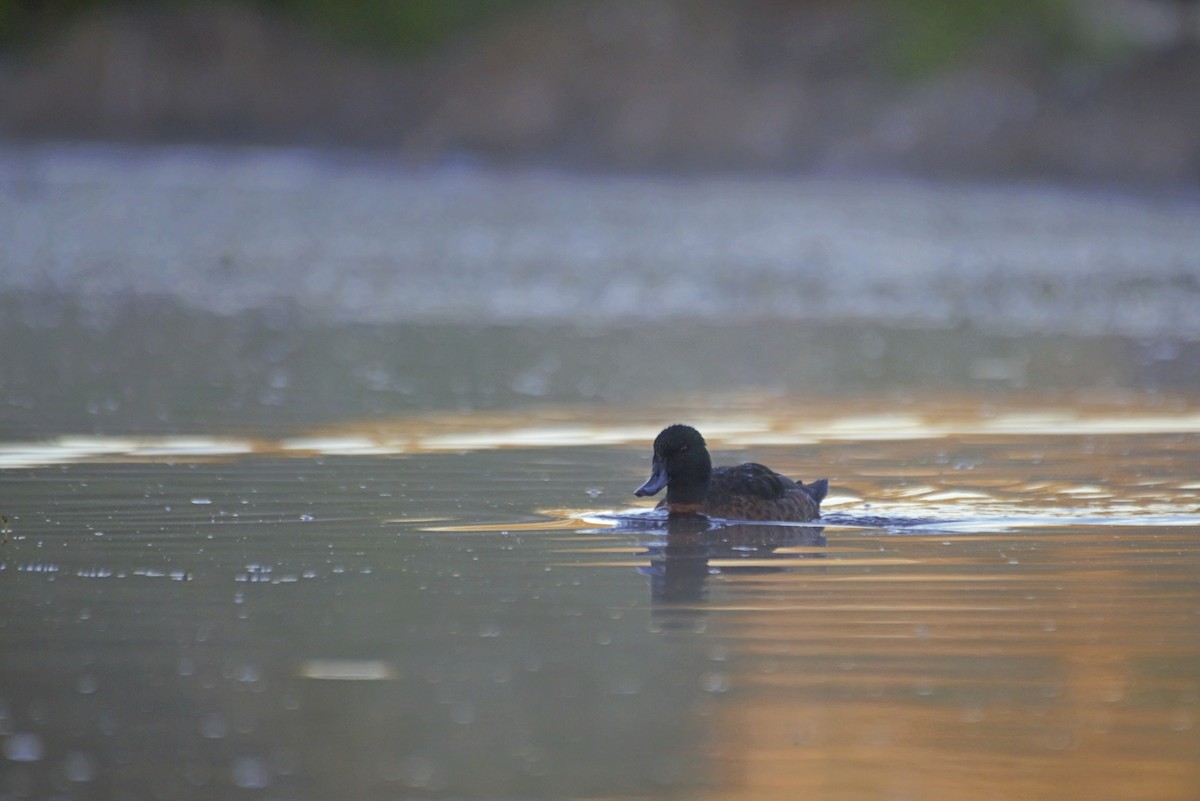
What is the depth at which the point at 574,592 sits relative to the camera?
25.3 ft

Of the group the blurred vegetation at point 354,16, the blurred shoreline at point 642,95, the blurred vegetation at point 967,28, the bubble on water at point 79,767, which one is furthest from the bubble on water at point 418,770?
the blurred vegetation at point 354,16

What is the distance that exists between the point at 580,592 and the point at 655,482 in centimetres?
172

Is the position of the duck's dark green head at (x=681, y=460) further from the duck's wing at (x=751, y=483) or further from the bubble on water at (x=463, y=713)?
the bubble on water at (x=463, y=713)

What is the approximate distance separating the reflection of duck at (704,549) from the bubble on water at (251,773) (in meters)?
2.31

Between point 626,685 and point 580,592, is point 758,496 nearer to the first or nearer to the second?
point 580,592

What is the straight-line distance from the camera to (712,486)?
9.47 m

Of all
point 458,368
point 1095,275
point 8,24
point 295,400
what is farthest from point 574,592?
point 8,24

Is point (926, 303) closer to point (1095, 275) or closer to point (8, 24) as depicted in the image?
point (1095, 275)

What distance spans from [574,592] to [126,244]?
1918 centimetres

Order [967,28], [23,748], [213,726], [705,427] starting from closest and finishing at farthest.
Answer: [23,748], [213,726], [705,427], [967,28]

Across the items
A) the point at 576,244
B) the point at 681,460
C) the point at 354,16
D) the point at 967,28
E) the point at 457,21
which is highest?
the point at 354,16

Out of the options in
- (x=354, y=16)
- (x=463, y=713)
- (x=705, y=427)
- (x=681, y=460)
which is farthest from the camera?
(x=354, y=16)

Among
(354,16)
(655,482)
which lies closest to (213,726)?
(655,482)

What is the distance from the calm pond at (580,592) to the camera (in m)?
5.62
